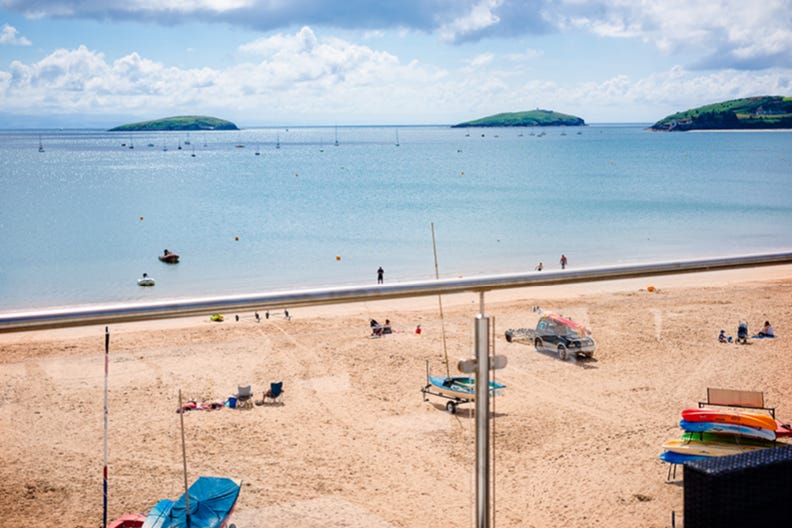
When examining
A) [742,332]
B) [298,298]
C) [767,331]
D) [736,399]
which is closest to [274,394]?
[298,298]

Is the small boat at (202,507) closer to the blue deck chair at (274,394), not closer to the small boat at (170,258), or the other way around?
the blue deck chair at (274,394)

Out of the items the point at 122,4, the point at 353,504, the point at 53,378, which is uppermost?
the point at 122,4

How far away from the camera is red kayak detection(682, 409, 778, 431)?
234 centimetres

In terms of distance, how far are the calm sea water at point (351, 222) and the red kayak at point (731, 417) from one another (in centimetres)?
2591

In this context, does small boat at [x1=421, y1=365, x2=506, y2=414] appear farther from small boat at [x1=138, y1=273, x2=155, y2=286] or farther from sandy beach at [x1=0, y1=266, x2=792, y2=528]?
small boat at [x1=138, y1=273, x2=155, y2=286]

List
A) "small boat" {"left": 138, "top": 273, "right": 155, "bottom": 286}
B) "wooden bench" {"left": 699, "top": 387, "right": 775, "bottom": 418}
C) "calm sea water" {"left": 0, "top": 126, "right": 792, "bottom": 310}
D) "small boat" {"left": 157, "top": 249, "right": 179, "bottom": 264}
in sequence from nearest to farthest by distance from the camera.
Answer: "wooden bench" {"left": 699, "top": 387, "right": 775, "bottom": 418} < "small boat" {"left": 138, "top": 273, "right": 155, "bottom": 286} < "calm sea water" {"left": 0, "top": 126, "right": 792, "bottom": 310} < "small boat" {"left": 157, "top": 249, "right": 179, "bottom": 264}

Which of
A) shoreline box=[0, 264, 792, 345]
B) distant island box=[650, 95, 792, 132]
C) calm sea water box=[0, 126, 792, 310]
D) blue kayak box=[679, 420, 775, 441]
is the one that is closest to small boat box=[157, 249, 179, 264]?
calm sea water box=[0, 126, 792, 310]

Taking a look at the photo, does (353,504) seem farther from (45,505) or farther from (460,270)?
(460,270)

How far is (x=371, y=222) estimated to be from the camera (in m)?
47.9

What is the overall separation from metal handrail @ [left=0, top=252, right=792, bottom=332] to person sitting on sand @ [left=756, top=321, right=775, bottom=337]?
25.3 inches

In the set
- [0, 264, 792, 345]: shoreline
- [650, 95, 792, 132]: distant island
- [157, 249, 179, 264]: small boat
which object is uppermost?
[650, 95, 792, 132]: distant island

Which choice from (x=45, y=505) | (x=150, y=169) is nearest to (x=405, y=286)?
(x=45, y=505)

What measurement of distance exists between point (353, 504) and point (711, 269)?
140 cm

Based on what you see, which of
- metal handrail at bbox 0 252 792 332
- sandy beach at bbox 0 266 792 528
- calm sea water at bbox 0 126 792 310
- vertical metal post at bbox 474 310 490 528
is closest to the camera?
metal handrail at bbox 0 252 792 332
